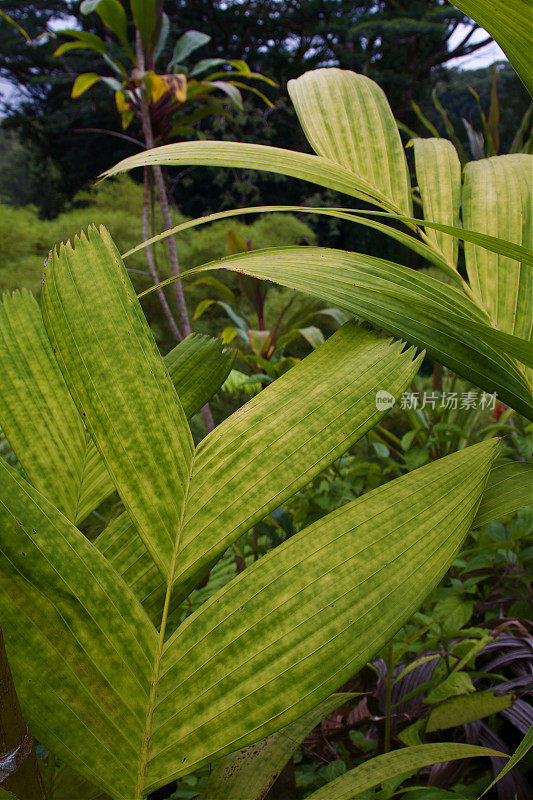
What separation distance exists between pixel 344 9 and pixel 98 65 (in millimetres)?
2952

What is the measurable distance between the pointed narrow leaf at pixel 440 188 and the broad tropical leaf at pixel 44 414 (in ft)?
0.64

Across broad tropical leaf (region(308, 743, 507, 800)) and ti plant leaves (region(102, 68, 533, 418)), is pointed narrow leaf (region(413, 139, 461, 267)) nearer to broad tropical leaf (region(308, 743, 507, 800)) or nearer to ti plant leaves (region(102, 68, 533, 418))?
ti plant leaves (region(102, 68, 533, 418))

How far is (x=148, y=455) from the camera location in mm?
185

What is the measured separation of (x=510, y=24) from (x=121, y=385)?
8.7 inches

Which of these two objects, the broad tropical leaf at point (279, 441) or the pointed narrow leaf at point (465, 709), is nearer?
the broad tropical leaf at point (279, 441)

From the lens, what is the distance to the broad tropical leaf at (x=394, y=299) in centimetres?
A: 23

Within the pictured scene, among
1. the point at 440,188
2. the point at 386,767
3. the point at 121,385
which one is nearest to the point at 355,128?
the point at 440,188

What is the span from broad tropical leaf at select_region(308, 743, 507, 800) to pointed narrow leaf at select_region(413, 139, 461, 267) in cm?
29

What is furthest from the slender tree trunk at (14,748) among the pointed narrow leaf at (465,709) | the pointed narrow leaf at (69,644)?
the pointed narrow leaf at (465,709)

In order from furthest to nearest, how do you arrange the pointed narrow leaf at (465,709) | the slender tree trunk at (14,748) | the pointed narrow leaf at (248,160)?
the pointed narrow leaf at (465,709)
the pointed narrow leaf at (248,160)
the slender tree trunk at (14,748)

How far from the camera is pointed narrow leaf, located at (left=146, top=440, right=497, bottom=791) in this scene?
15 centimetres

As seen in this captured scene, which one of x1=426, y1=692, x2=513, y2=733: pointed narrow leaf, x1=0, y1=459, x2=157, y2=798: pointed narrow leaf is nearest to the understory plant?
x1=0, y1=459, x2=157, y2=798: pointed narrow leaf

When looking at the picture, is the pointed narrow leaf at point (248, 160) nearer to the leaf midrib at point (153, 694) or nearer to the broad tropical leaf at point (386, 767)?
the leaf midrib at point (153, 694)

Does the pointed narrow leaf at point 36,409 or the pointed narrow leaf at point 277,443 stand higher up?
the pointed narrow leaf at point 36,409
